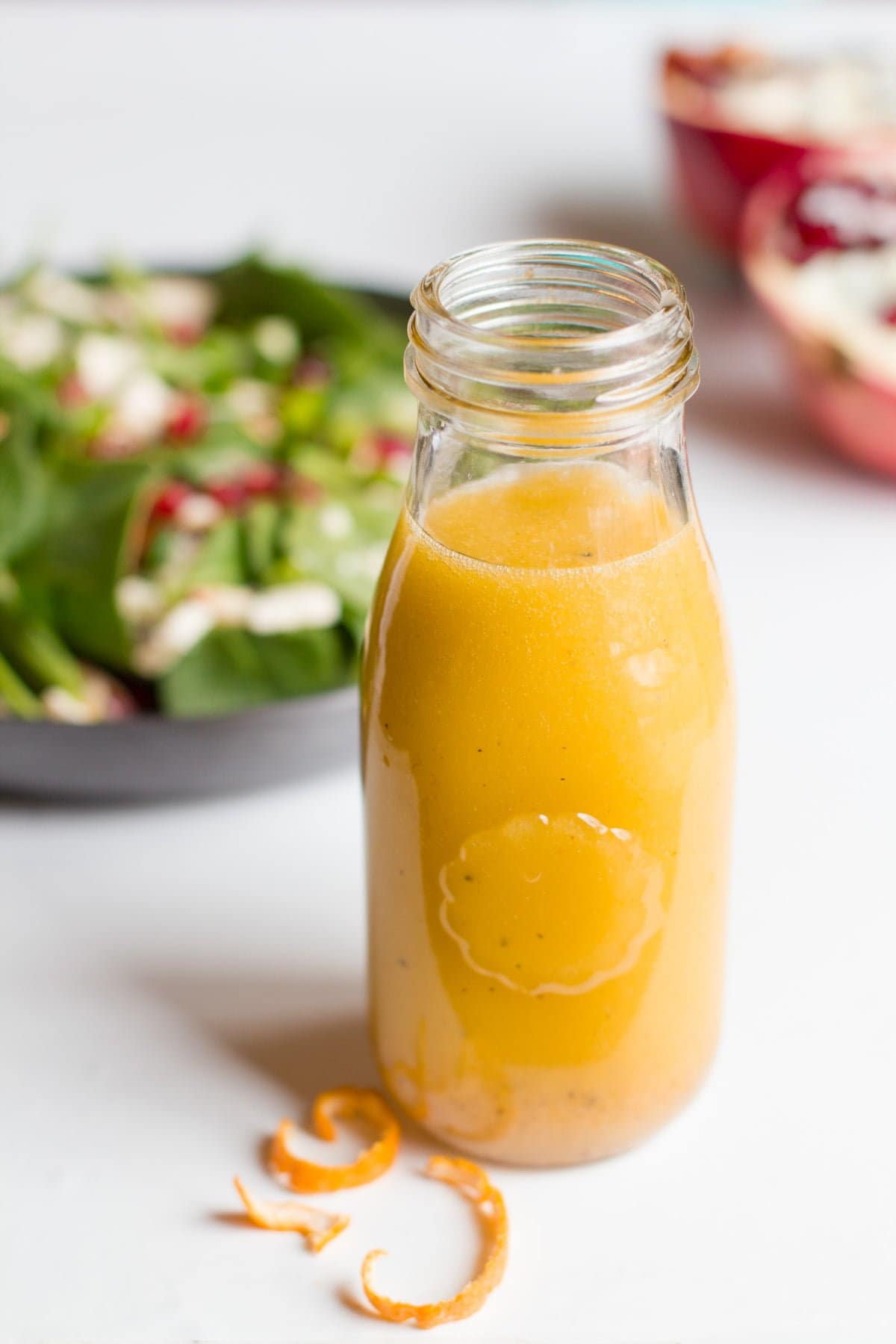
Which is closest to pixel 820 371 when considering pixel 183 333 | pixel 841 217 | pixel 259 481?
pixel 841 217

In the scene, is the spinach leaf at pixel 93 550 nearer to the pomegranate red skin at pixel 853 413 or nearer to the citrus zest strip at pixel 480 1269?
the citrus zest strip at pixel 480 1269

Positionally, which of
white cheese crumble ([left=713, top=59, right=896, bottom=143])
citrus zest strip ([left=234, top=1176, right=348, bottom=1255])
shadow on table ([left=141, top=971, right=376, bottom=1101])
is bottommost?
shadow on table ([left=141, top=971, right=376, bottom=1101])

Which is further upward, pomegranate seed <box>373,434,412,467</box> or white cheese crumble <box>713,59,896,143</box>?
white cheese crumble <box>713,59,896,143</box>

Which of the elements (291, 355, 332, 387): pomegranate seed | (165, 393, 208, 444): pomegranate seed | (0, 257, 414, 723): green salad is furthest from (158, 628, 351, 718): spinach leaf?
(291, 355, 332, 387): pomegranate seed

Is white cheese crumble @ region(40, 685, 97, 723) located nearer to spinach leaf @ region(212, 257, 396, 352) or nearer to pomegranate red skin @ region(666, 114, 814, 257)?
spinach leaf @ region(212, 257, 396, 352)

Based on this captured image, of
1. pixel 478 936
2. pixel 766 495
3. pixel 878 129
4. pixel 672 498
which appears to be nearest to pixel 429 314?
pixel 672 498

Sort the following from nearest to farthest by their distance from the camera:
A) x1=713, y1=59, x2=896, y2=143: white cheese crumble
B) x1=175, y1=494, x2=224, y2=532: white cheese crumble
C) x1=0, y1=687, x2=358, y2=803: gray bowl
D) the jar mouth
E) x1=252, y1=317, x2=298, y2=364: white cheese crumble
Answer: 1. the jar mouth
2. x1=0, y1=687, x2=358, y2=803: gray bowl
3. x1=175, y1=494, x2=224, y2=532: white cheese crumble
4. x1=252, y1=317, x2=298, y2=364: white cheese crumble
5. x1=713, y1=59, x2=896, y2=143: white cheese crumble
